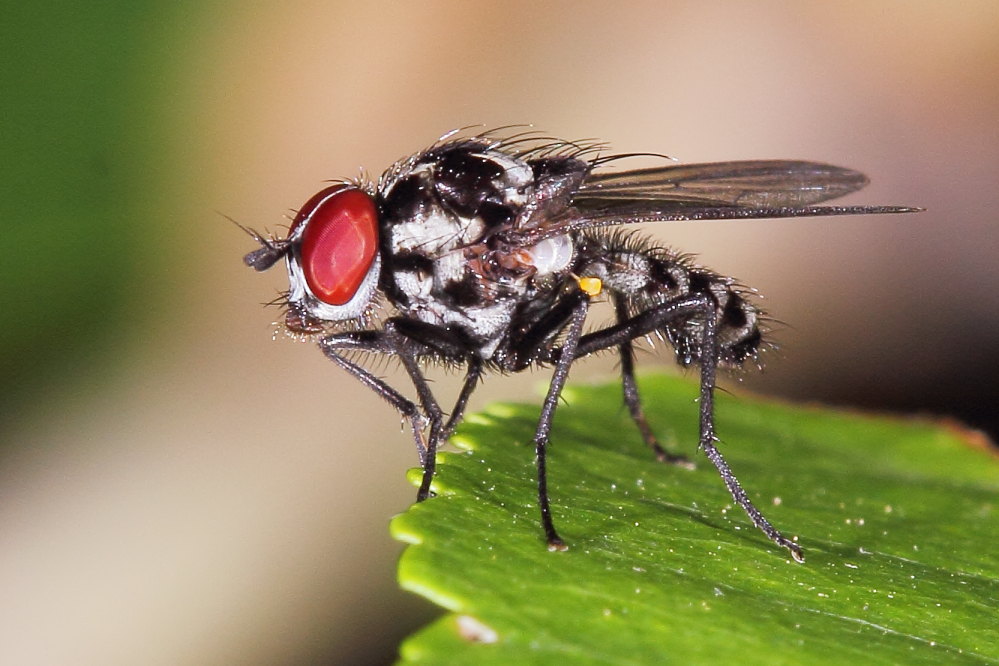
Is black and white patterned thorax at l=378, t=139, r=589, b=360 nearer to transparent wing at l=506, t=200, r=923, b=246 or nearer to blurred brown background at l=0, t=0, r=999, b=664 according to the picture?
transparent wing at l=506, t=200, r=923, b=246

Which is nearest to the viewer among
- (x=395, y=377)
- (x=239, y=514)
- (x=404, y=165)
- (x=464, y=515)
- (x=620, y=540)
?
(x=464, y=515)

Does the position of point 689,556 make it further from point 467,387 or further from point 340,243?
point 340,243

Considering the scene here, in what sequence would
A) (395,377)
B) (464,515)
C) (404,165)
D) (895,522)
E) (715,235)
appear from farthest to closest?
1. (715,235)
2. (395,377)
3. (404,165)
4. (895,522)
5. (464,515)

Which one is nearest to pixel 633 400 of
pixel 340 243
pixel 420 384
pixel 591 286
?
pixel 591 286

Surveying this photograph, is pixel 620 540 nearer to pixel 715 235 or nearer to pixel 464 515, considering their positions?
pixel 464 515

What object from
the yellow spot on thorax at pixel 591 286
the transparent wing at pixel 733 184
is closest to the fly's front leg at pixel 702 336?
the yellow spot on thorax at pixel 591 286

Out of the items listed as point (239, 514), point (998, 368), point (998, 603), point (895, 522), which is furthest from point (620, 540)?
point (998, 368)

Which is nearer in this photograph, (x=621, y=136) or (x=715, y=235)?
(x=715, y=235)

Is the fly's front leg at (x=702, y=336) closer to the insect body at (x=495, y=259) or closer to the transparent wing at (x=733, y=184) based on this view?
the insect body at (x=495, y=259)
